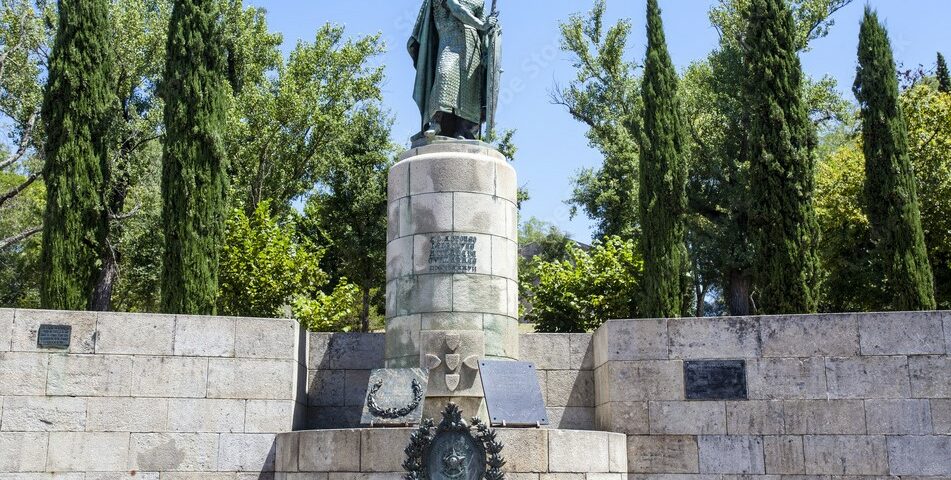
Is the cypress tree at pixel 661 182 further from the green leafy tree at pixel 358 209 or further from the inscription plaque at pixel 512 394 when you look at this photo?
the inscription plaque at pixel 512 394

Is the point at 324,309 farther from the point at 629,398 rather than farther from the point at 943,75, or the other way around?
the point at 943,75

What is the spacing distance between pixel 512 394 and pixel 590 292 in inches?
551

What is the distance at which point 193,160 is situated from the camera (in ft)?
65.9

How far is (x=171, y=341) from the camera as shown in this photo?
11289mm

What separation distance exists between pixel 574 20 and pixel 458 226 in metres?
24.4

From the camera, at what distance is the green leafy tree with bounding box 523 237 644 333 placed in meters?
23.6

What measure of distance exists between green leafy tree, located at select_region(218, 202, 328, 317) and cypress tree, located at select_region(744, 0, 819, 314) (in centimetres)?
1232

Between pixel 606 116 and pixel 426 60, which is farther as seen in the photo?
pixel 606 116

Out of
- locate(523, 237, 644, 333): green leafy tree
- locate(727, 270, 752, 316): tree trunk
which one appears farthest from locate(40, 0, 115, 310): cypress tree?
locate(727, 270, 752, 316): tree trunk

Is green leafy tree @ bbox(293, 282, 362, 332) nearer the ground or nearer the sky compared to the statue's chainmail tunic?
nearer the ground

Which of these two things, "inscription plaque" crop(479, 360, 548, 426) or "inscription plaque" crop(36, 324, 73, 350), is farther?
"inscription plaque" crop(36, 324, 73, 350)

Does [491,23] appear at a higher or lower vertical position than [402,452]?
higher

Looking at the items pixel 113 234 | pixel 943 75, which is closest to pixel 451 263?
pixel 113 234

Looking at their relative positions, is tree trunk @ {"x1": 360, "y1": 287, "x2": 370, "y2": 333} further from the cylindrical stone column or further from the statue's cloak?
the cylindrical stone column
